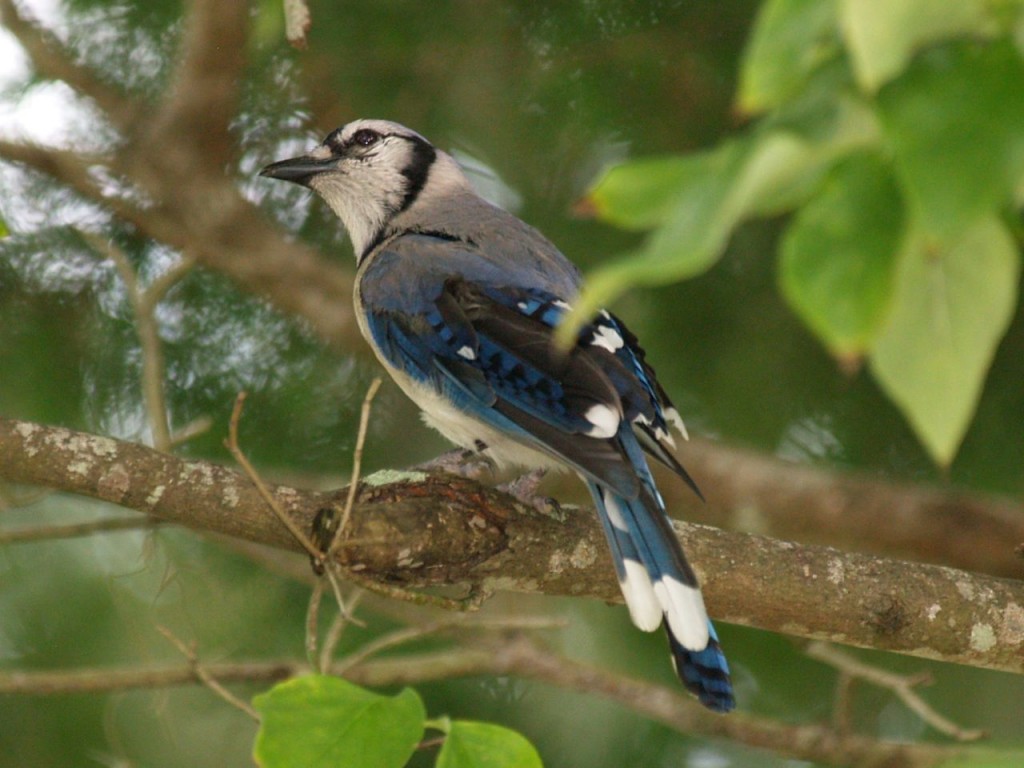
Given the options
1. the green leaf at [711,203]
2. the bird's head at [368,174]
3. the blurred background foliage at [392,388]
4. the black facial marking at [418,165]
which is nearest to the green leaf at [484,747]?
the green leaf at [711,203]

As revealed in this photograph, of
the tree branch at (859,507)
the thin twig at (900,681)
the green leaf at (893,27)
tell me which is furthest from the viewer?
the tree branch at (859,507)

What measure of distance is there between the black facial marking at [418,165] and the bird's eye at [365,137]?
70mm

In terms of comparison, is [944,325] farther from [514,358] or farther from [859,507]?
[859,507]

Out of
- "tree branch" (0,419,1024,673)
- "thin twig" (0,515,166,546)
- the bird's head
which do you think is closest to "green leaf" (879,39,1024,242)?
"tree branch" (0,419,1024,673)

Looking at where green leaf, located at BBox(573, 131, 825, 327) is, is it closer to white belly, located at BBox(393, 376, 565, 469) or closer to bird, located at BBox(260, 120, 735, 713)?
bird, located at BBox(260, 120, 735, 713)

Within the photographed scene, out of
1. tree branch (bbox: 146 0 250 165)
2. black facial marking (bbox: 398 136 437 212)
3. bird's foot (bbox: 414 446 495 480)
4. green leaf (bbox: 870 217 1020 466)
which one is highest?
green leaf (bbox: 870 217 1020 466)

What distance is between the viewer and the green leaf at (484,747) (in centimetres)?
132

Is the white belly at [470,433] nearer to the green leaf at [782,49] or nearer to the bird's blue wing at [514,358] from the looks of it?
the bird's blue wing at [514,358]

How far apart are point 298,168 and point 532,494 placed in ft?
3.76

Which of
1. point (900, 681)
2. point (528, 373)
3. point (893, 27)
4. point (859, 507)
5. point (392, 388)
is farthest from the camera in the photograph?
point (392, 388)

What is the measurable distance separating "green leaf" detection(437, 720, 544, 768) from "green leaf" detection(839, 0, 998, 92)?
35.2 inches

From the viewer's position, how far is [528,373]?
6.61 feet

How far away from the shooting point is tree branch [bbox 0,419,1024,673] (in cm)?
171

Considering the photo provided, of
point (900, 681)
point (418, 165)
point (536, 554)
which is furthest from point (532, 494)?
point (418, 165)
